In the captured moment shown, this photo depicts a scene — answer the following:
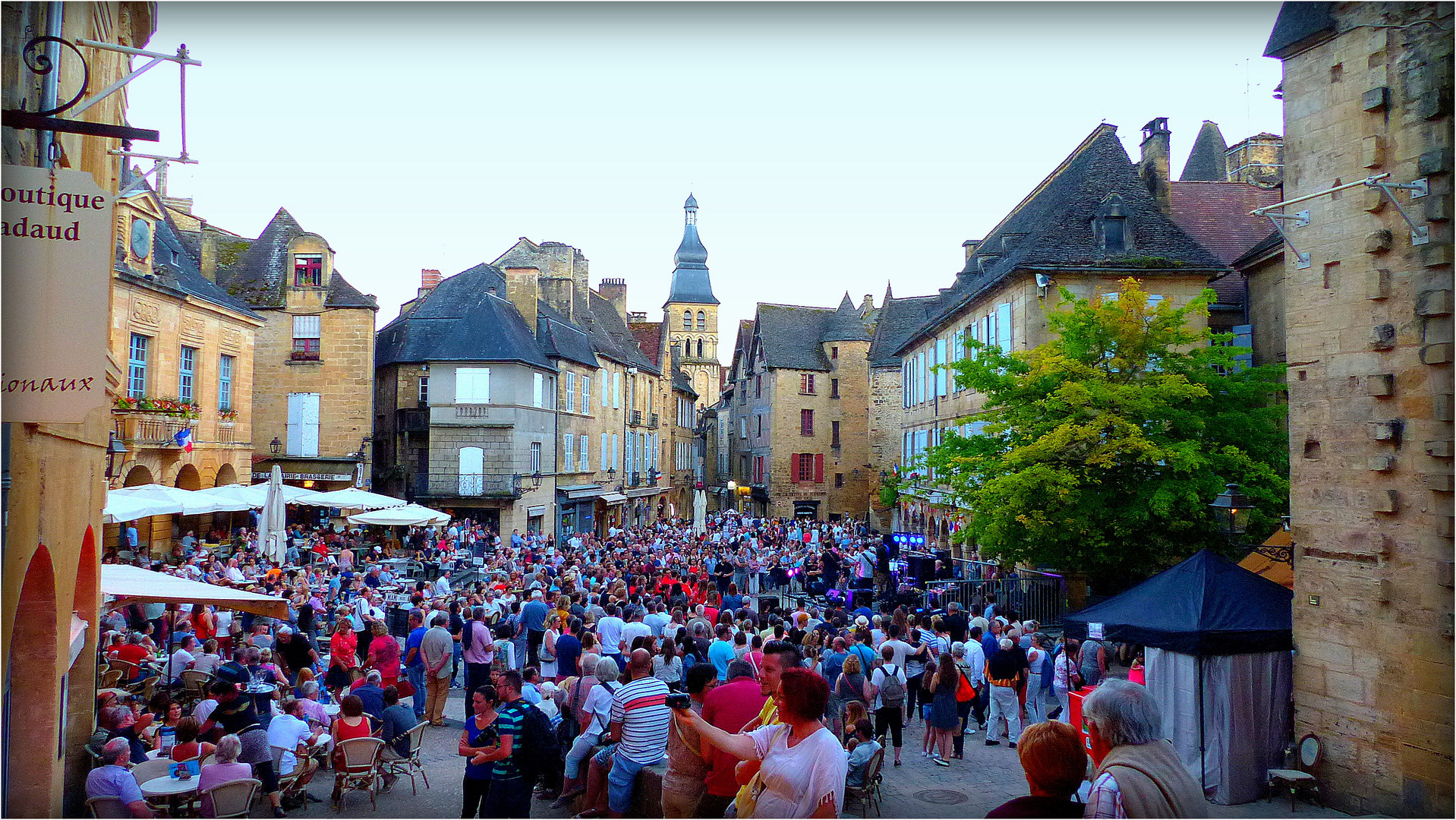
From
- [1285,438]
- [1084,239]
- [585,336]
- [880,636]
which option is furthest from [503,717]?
[585,336]

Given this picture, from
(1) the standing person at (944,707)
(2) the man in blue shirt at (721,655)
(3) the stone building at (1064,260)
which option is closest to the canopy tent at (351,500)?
(3) the stone building at (1064,260)

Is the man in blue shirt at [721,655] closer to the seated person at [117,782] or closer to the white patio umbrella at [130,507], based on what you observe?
the seated person at [117,782]

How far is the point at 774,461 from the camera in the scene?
52250 millimetres

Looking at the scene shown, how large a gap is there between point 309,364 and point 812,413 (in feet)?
91.8

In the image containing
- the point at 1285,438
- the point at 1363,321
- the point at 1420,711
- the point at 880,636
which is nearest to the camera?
the point at 1420,711

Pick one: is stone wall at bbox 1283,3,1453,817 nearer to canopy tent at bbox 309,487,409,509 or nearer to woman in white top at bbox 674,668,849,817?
woman in white top at bbox 674,668,849,817

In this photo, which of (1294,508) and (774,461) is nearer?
(1294,508)

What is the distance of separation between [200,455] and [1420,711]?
2431 centimetres

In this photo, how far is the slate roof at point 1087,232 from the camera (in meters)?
21.8

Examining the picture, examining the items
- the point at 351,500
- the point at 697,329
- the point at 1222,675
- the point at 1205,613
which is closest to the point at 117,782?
the point at 1205,613

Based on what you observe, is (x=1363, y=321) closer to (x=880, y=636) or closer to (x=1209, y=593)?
(x=1209, y=593)

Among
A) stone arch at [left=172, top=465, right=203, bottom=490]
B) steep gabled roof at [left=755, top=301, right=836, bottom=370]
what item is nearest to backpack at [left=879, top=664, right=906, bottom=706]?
stone arch at [left=172, top=465, right=203, bottom=490]

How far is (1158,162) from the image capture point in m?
24.8

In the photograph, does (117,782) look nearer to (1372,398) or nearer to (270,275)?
(1372,398)
